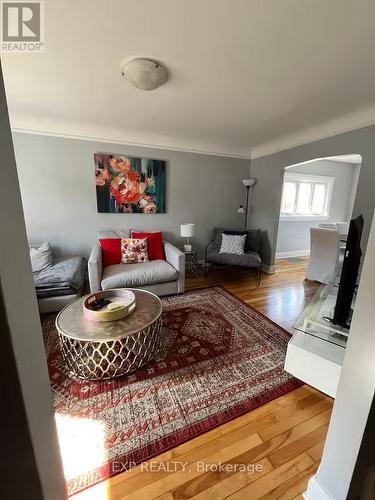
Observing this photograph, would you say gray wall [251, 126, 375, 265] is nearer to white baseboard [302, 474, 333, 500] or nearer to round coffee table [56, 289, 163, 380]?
white baseboard [302, 474, 333, 500]

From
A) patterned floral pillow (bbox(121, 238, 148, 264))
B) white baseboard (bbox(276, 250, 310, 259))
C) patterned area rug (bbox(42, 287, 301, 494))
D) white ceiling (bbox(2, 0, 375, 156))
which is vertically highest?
white ceiling (bbox(2, 0, 375, 156))

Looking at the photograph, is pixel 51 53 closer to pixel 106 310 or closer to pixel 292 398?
Answer: pixel 106 310

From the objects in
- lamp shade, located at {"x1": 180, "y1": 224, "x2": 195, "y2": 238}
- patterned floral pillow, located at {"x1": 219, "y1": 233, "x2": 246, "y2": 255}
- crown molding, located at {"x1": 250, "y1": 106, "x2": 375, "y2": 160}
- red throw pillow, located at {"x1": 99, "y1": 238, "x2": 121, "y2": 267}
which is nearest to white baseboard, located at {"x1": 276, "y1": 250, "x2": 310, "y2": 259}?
patterned floral pillow, located at {"x1": 219, "y1": 233, "x2": 246, "y2": 255}

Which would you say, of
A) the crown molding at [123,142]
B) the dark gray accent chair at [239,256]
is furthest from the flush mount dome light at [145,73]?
the dark gray accent chair at [239,256]

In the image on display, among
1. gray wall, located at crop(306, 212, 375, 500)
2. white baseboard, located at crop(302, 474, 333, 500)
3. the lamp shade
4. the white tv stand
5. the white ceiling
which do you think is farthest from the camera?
the lamp shade

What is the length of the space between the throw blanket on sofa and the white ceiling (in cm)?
186

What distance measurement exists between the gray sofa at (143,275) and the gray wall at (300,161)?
187 cm

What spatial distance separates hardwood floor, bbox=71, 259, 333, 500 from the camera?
1.00 metres

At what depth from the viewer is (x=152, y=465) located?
1095mm

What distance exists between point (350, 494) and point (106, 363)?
1.41m

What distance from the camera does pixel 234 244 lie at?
142 inches

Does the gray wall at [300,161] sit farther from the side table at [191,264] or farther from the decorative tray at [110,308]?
the decorative tray at [110,308]

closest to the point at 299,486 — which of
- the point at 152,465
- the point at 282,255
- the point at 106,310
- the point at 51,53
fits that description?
the point at 152,465

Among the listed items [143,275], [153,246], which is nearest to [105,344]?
[143,275]
